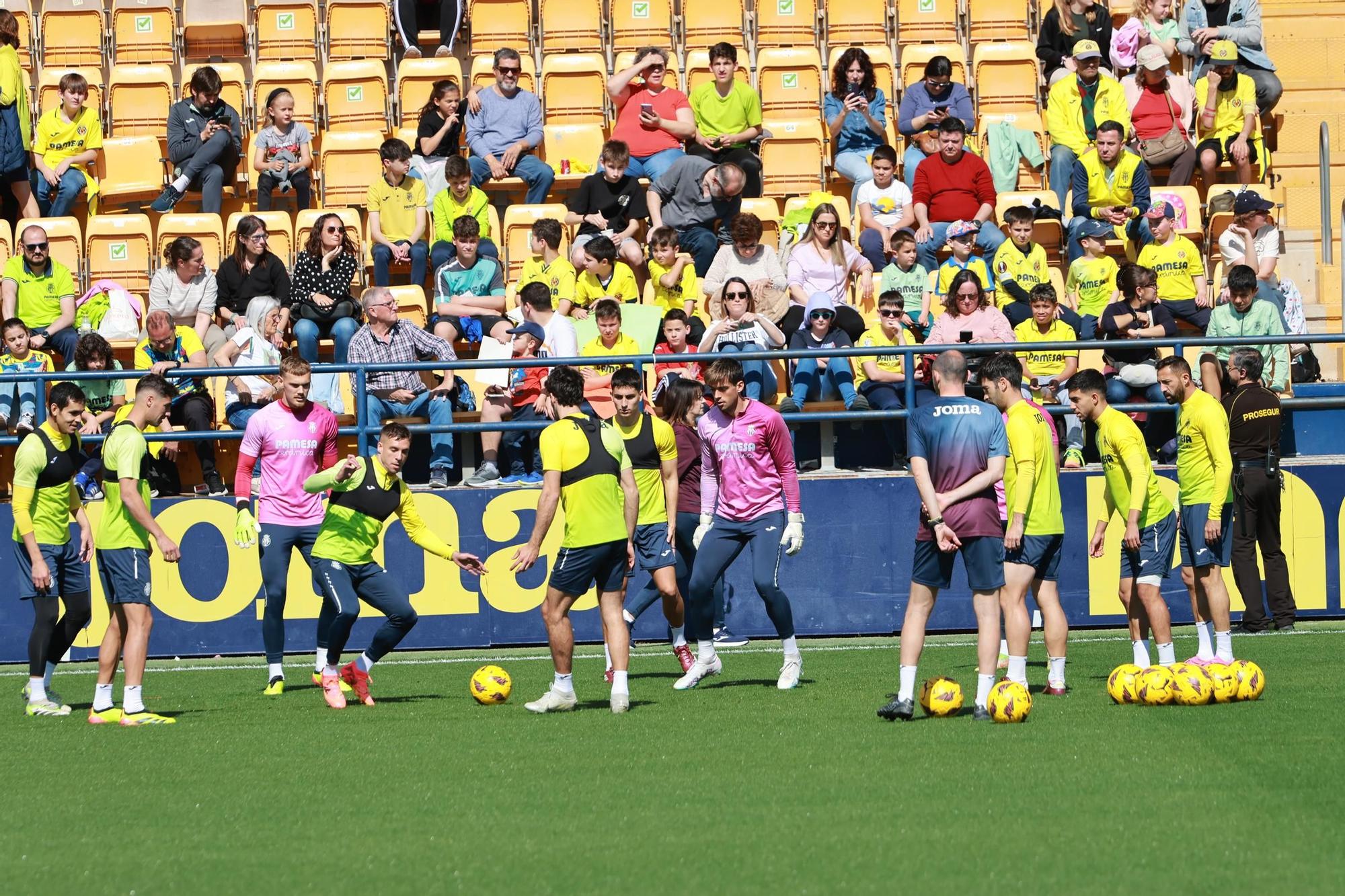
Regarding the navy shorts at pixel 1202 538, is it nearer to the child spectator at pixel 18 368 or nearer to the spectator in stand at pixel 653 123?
the spectator in stand at pixel 653 123

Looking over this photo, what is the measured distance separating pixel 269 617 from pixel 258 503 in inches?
33.1

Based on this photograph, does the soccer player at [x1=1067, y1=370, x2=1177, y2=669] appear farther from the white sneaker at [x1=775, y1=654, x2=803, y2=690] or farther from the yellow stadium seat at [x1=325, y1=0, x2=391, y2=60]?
the yellow stadium seat at [x1=325, y1=0, x2=391, y2=60]

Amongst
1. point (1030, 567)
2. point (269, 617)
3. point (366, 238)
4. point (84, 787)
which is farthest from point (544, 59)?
point (84, 787)

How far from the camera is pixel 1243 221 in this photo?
669 inches

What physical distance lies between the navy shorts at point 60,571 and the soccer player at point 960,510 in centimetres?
576

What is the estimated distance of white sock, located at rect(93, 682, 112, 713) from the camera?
11.0m

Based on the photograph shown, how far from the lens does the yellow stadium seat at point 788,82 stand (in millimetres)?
20250

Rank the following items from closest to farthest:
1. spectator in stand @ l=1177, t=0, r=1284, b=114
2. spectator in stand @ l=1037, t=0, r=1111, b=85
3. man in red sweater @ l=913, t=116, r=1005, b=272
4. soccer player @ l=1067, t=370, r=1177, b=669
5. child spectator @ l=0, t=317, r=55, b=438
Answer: soccer player @ l=1067, t=370, r=1177, b=669 → child spectator @ l=0, t=317, r=55, b=438 → man in red sweater @ l=913, t=116, r=1005, b=272 → spectator in stand @ l=1177, t=0, r=1284, b=114 → spectator in stand @ l=1037, t=0, r=1111, b=85

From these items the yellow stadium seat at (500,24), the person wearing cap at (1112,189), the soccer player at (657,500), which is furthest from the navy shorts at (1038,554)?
the yellow stadium seat at (500,24)

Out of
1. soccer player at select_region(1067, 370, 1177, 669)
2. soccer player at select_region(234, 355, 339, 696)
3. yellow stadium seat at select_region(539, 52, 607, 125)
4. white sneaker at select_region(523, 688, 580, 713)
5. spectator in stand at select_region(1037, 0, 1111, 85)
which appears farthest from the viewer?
yellow stadium seat at select_region(539, 52, 607, 125)

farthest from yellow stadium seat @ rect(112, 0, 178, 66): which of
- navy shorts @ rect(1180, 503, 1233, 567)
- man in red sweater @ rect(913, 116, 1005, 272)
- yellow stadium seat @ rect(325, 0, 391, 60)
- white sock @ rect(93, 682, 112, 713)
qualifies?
navy shorts @ rect(1180, 503, 1233, 567)

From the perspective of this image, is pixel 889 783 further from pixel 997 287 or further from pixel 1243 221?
pixel 1243 221

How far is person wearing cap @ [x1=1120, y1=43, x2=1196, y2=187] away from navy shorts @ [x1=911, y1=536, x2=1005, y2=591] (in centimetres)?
1029

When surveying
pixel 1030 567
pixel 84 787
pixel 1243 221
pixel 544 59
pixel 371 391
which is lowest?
pixel 84 787
